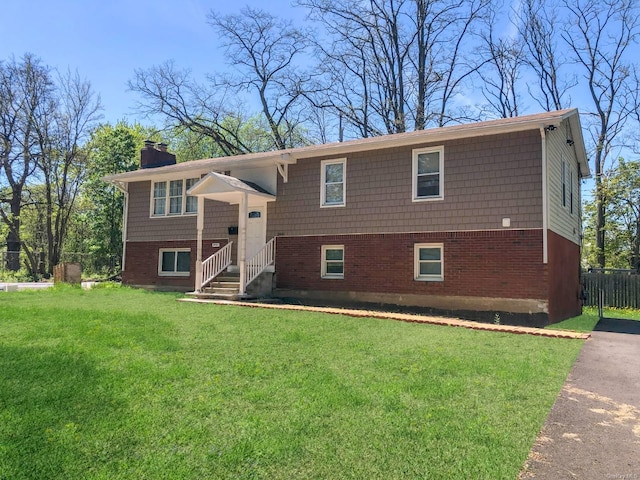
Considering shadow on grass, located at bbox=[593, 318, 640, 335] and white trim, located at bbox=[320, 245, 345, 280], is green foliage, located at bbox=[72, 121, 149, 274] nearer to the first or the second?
white trim, located at bbox=[320, 245, 345, 280]

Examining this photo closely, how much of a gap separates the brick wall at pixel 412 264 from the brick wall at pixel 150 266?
3.61 metres

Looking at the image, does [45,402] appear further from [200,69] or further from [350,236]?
[200,69]

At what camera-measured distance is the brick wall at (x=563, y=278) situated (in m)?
11.2

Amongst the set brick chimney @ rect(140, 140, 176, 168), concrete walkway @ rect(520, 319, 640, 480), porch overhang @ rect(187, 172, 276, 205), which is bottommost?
concrete walkway @ rect(520, 319, 640, 480)

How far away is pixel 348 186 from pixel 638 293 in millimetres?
11925

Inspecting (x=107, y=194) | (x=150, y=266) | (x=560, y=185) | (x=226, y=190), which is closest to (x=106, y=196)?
(x=107, y=194)

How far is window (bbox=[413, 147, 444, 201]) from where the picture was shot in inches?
481

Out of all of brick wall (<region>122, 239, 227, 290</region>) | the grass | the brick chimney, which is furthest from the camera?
the brick chimney

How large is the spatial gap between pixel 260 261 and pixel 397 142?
533cm

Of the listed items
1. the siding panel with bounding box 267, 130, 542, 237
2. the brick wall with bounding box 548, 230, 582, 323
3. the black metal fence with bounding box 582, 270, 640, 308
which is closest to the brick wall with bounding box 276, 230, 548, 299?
the siding panel with bounding box 267, 130, 542, 237

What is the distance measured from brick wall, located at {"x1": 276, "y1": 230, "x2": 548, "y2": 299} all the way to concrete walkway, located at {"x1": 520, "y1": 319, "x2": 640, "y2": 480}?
4.24 meters

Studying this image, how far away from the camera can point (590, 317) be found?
14.0 meters

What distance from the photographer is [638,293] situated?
1694cm

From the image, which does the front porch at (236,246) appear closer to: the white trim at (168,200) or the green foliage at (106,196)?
the white trim at (168,200)
